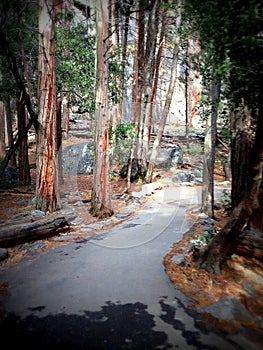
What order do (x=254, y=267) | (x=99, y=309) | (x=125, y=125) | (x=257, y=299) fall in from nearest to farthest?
(x=99, y=309) < (x=257, y=299) < (x=254, y=267) < (x=125, y=125)

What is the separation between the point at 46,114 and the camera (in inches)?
312

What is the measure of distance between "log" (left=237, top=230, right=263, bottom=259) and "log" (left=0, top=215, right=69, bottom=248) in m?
4.41

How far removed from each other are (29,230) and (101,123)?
405 cm

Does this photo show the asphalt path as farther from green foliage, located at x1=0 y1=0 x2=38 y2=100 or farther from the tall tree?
green foliage, located at x1=0 y1=0 x2=38 y2=100

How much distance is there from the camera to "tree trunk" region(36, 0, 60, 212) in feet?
25.1

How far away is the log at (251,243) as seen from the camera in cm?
480

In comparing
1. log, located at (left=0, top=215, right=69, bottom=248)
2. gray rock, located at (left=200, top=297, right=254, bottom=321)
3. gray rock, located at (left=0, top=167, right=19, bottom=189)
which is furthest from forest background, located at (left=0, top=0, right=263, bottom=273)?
log, located at (left=0, top=215, right=69, bottom=248)

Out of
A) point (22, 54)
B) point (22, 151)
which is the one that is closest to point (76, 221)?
point (22, 54)

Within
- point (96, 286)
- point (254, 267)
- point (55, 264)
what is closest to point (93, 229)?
point (55, 264)

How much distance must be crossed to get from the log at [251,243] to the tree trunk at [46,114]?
6.01 m

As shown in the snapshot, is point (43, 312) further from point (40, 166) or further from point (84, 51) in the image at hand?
point (84, 51)

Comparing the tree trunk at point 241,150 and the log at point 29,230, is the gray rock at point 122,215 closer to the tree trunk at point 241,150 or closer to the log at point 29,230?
the log at point 29,230

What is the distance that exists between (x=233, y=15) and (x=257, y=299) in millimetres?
4195

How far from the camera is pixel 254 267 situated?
4727mm
